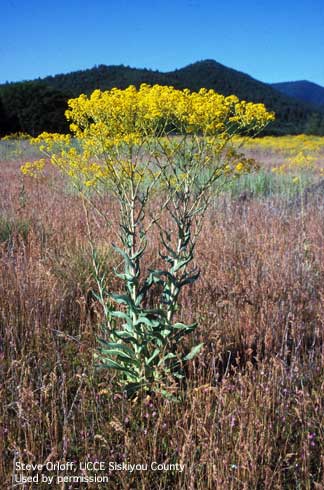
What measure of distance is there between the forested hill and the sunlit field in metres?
23.9

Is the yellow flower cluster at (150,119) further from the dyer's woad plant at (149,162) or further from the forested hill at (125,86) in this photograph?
the forested hill at (125,86)

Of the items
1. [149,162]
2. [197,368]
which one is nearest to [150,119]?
[149,162]

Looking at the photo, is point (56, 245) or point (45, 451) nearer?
point (45, 451)

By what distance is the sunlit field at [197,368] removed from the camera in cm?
166

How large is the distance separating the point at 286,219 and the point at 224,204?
115 centimetres

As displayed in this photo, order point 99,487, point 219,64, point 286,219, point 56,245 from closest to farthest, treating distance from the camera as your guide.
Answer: point 99,487 → point 56,245 → point 286,219 → point 219,64

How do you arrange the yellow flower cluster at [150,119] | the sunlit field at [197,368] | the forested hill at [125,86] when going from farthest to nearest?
1. the forested hill at [125,86]
2. the yellow flower cluster at [150,119]
3. the sunlit field at [197,368]

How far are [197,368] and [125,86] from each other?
5633cm

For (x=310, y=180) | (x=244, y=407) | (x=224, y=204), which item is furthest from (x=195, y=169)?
(x=310, y=180)

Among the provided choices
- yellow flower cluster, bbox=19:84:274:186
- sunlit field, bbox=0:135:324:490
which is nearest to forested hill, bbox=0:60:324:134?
sunlit field, bbox=0:135:324:490

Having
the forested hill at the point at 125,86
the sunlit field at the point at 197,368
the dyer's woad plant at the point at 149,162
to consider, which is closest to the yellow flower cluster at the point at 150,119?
the dyer's woad plant at the point at 149,162

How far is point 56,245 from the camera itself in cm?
416

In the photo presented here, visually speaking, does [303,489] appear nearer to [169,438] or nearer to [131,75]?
[169,438]

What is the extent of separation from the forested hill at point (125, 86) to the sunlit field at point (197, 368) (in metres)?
23.9
